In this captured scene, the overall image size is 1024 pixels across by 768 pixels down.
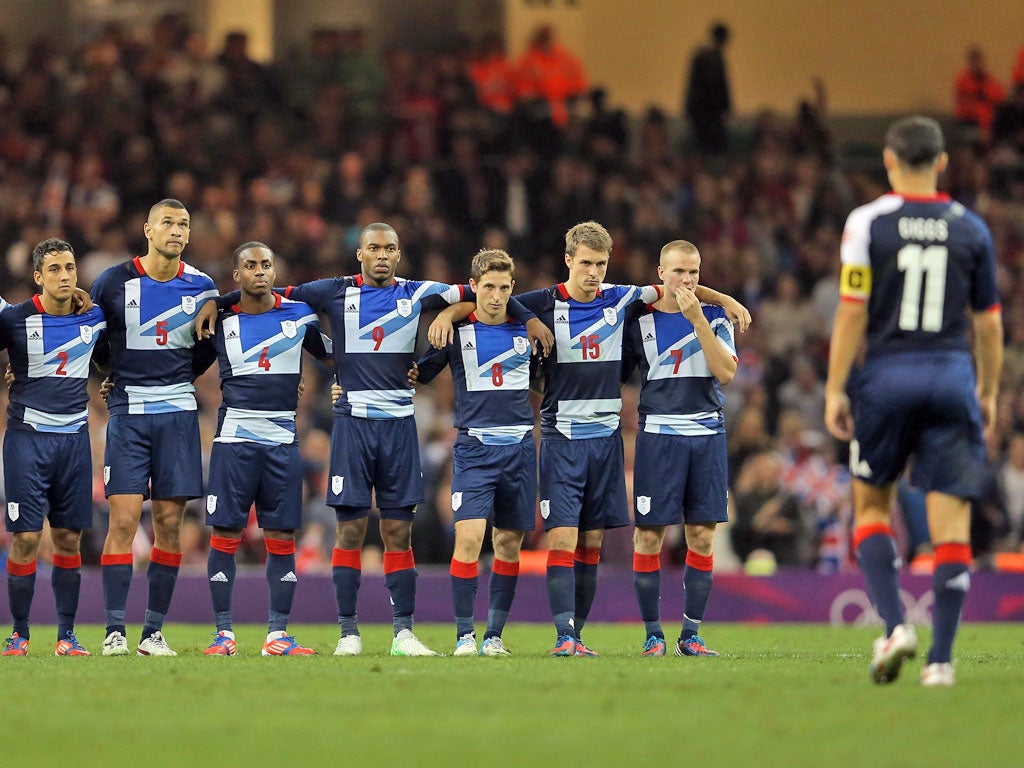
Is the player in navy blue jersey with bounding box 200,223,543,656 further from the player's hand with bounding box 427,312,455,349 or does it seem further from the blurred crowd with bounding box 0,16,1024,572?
the blurred crowd with bounding box 0,16,1024,572

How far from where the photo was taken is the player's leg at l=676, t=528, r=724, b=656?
10.7 metres

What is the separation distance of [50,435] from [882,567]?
5662 mm

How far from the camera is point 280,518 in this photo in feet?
35.6

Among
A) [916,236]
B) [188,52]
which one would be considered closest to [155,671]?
[916,236]

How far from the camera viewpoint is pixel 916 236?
7.78 metres

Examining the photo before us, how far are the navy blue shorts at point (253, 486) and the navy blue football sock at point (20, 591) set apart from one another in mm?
1277

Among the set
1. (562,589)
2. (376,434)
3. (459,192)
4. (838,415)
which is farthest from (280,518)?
(459,192)

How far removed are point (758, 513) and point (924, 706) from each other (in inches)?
409

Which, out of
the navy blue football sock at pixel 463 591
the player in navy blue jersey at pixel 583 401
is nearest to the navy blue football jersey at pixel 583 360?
the player in navy blue jersey at pixel 583 401

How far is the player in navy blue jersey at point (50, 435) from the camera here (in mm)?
10836

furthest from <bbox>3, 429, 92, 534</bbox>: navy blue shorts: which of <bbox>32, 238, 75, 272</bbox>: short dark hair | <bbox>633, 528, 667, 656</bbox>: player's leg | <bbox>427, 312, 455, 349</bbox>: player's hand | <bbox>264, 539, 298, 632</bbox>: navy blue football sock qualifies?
<bbox>633, 528, 667, 656</bbox>: player's leg

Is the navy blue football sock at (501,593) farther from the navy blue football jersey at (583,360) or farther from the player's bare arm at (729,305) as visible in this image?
the player's bare arm at (729,305)

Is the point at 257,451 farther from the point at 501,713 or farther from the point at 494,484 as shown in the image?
the point at 501,713

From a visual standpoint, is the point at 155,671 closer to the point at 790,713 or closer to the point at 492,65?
the point at 790,713
